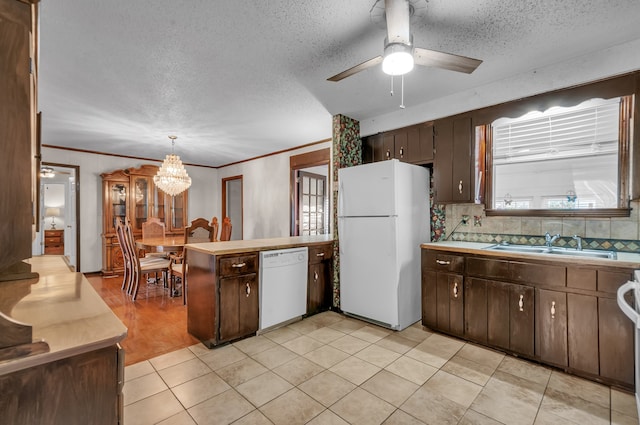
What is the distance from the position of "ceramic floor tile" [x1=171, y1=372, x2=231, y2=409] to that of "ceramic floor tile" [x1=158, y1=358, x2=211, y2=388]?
58mm

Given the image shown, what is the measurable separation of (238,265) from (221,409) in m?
1.16

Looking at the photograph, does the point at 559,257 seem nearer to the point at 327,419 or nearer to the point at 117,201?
the point at 327,419

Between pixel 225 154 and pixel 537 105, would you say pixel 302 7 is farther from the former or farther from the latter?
pixel 225 154

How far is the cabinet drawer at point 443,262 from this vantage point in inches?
108

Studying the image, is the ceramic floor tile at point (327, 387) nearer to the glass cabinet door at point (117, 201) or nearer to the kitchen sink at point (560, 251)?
the kitchen sink at point (560, 251)

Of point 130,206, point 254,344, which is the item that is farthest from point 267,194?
point 254,344

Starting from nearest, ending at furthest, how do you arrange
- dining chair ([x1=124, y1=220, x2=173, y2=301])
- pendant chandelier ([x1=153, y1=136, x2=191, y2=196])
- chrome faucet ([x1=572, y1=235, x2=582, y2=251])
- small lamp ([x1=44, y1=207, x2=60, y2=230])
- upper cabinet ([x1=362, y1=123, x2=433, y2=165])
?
chrome faucet ([x1=572, y1=235, x2=582, y2=251]), upper cabinet ([x1=362, y1=123, x2=433, y2=165]), dining chair ([x1=124, y1=220, x2=173, y2=301]), pendant chandelier ([x1=153, y1=136, x2=191, y2=196]), small lamp ([x1=44, y1=207, x2=60, y2=230])

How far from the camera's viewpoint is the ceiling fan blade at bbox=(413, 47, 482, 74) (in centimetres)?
177

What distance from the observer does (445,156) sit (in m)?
3.15

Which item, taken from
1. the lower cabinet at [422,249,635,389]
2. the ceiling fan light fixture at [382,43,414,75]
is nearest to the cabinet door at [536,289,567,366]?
the lower cabinet at [422,249,635,389]

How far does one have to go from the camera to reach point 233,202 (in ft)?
24.7

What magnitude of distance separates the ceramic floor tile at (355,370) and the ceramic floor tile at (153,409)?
109 cm

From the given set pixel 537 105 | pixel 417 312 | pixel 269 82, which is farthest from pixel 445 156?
pixel 269 82

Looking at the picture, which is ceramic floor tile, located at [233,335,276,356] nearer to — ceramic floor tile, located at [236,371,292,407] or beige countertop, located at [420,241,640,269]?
ceramic floor tile, located at [236,371,292,407]
